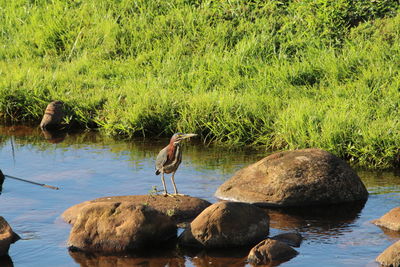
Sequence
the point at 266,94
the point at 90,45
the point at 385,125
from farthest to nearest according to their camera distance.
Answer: the point at 90,45
the point at 266,94
the point at 385,125

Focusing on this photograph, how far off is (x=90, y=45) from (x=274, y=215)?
7.14 metres

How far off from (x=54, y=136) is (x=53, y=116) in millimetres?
318

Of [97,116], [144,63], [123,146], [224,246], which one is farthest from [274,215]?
[144,63]

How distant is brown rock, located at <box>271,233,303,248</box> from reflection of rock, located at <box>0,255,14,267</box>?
7.43 ft

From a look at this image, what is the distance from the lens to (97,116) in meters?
12.2

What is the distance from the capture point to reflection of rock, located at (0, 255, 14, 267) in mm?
7168

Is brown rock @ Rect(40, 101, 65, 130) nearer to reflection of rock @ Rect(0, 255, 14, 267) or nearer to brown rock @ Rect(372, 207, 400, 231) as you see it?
reflection of rock @ Rect(0, 255, 14, 267)

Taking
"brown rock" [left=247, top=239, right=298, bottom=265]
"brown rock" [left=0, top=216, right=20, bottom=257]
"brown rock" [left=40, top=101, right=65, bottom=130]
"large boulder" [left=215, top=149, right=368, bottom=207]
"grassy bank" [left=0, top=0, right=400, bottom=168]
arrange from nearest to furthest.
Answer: "brown rock" [left=247, top=239, right=298, bottom=265] < "brown rock" [left=0, top=216, right=20, bottom=257] < "large boulder" [left=215, top=149, right=368, bottom=207] < "grassy bank" [left=0, top=0, right=400, bottom=168] < "brown rock" [left=40, top=101, right=65, bottom=130]

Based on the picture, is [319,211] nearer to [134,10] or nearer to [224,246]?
[224,246]

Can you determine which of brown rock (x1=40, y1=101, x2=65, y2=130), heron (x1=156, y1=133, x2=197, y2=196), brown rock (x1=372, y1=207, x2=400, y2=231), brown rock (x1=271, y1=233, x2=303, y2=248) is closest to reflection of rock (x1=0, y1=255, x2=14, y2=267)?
heron (x1=156, y1=133, x2=197, y2=196)

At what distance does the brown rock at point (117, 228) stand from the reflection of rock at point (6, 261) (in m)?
0.53

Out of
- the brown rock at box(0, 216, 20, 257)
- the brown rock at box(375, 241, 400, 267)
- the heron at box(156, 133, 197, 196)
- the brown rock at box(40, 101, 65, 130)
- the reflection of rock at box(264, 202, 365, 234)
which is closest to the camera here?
the brown rock at box(375, 241, 400, 267)

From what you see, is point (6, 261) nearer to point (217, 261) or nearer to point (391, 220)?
point (217, 261)

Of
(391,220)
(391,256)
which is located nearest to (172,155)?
(391,220)
